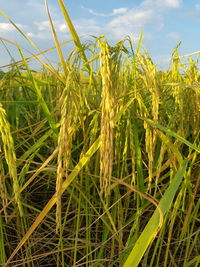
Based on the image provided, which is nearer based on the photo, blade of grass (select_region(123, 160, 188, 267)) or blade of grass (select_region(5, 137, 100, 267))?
blade of grass (select_region(123, 160, 188, 267))

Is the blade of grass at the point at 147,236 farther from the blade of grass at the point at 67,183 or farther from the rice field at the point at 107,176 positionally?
the blade of grass at the point at 67,183

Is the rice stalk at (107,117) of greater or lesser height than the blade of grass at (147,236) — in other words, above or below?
above

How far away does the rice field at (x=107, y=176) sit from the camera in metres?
0.68

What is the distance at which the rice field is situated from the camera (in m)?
0.68

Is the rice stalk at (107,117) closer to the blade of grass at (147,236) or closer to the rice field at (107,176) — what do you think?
the rice field at (107,176)

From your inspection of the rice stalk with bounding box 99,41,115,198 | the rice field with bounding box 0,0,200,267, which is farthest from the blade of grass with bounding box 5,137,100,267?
the rice stalk with bounding box 99,41,115,198

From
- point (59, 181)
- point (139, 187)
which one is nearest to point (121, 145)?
point (139, 187)

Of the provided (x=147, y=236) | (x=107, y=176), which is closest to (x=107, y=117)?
(x=107, y=176)

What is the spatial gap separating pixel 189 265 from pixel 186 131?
1.24 feet

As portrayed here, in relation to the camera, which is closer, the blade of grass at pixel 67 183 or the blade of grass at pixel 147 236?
the blade of grass at pixel 147 236

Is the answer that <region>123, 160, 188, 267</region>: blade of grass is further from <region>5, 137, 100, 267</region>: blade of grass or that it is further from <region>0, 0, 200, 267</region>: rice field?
<region>5, 137, 100, 267</region>: blade of grass

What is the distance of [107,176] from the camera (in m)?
0.62

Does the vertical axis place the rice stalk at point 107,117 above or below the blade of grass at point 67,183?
above

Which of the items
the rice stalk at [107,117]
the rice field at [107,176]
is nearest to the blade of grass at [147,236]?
the rice field at [107,176]
